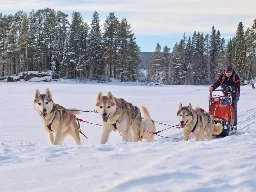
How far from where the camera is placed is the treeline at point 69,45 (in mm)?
42375

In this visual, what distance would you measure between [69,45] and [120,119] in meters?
37.5

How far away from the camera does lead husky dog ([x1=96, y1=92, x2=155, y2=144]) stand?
20.5 ft

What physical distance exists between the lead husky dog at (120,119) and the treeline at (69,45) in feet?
116

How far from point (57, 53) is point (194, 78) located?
20.9m

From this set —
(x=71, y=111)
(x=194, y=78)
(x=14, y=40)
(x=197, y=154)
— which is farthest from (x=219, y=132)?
(x=194, y=78)

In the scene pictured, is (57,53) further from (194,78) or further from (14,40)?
A: (194,78)

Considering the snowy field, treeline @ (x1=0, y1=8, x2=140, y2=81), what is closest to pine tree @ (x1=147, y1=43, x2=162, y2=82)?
treeline @ (x1=0, y1=8, x2=140, y2=81)

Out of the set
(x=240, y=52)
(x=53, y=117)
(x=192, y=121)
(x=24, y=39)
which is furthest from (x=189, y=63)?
(x=53, y=117)

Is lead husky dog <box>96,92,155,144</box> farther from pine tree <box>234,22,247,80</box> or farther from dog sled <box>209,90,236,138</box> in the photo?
pine tree <box>234,22,247,80</box>

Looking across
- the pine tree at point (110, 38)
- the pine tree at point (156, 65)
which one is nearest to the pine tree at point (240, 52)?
the pine tree at point (110, 38)

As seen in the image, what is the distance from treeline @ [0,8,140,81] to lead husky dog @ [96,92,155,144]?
35298 mm

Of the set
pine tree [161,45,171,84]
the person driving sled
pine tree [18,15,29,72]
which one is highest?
pine tree [18,15,29,72]

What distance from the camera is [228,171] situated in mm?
2971

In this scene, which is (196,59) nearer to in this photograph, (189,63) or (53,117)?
(189,63)
